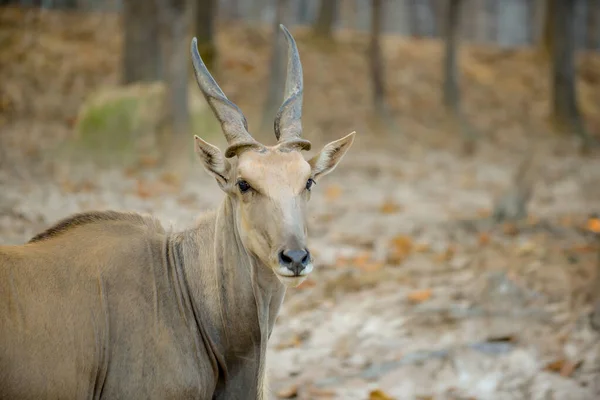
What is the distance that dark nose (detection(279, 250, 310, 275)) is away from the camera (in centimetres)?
463

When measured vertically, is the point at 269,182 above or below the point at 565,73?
above

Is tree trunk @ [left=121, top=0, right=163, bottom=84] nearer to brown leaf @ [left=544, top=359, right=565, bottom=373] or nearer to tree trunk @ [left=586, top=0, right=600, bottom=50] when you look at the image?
brown leaf @ [left=544, top=359, right=565, bottom=373]

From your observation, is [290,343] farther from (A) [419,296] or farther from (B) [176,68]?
(B) [176,68]

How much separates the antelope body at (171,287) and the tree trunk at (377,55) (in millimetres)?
14964

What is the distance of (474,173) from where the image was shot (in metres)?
17.0

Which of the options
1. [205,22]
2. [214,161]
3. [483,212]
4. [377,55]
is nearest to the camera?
[214,161]

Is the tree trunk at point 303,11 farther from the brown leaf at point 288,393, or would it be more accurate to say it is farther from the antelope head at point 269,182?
the antelope head at point 269,182

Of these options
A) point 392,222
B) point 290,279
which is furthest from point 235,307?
point 392,222

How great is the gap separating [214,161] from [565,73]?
60.6ft

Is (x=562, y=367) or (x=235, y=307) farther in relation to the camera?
(x=562, y=367)

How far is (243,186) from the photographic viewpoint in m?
5.08

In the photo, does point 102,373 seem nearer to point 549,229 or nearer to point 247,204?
point 247,204

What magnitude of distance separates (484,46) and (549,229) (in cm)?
1921

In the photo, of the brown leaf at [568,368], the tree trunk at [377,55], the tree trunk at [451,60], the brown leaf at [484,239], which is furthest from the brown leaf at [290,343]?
the tree trunk at [451,60]
